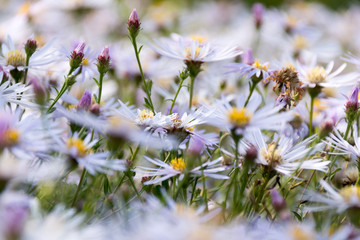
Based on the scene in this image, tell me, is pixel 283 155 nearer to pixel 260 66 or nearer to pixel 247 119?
pixel 247 119

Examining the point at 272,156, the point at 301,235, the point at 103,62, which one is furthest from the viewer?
the point at 103,62

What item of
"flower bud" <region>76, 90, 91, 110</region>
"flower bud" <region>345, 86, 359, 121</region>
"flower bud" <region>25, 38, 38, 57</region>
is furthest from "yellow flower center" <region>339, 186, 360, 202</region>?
"flower bud" <region>25, 38, 38, 57</region>

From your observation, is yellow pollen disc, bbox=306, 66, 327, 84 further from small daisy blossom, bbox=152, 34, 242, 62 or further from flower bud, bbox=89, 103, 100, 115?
flower bud, bbox=89, 103, 100, 115

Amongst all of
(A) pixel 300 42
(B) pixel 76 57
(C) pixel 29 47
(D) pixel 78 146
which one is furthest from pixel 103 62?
(A) pixel 300 42

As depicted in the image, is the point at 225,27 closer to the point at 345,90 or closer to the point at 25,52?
the point at 345,90

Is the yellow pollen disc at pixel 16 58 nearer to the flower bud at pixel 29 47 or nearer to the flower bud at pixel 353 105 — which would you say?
the flower bud at pixel 29 47

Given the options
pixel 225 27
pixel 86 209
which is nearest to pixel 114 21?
pixel 225 27

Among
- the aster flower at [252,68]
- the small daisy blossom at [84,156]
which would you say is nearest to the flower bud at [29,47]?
the small daisy blossom at [84,156]
